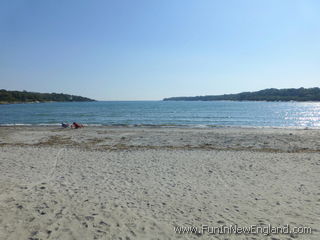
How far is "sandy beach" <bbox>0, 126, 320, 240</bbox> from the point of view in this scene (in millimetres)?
4766

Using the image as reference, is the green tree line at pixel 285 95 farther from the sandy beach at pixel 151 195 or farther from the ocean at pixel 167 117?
the sandy beach at pixel 151 195

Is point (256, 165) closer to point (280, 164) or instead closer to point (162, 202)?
point (280, 164)

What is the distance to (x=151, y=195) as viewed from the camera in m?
6.55

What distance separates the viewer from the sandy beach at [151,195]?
4.77 meters

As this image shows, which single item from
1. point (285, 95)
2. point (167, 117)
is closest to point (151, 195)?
point (167, 117)

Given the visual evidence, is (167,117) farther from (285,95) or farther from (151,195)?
(285,95)

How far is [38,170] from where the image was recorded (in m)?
8.92

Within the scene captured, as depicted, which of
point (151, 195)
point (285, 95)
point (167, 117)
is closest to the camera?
point (151, 195)

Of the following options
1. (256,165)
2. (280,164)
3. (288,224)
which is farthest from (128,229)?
(280,164)

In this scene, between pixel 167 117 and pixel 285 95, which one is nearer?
pixel 167 117

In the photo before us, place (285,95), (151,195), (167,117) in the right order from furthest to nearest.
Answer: (285,95) → (167,117) → (151,195)

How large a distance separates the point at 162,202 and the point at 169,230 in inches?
53.3

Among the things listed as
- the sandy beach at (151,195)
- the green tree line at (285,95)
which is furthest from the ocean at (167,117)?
the green tree line at (285,95)

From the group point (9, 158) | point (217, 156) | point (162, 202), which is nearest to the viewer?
point (162, 202)
